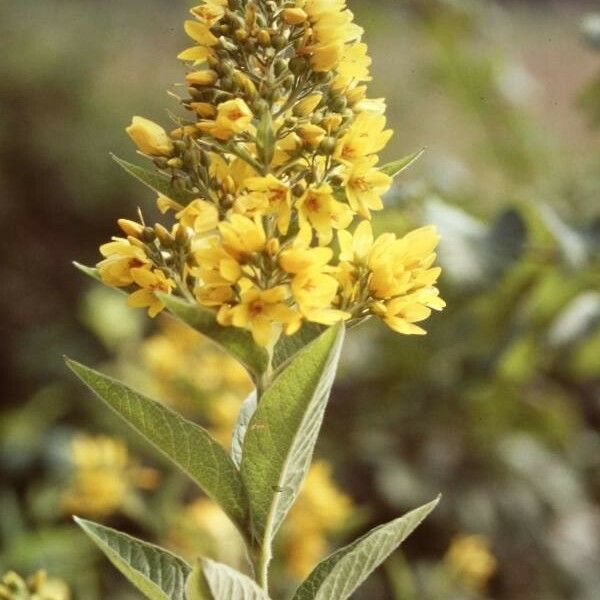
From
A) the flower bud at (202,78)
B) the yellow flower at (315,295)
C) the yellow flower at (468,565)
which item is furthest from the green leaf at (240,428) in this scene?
the yellow flower at (468,565)

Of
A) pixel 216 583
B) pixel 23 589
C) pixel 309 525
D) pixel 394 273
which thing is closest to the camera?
pixel 216 583

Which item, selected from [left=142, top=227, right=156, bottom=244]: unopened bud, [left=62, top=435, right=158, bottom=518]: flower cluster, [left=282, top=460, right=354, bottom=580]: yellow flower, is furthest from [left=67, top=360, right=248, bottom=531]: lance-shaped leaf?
[left=62, top=435, right=158, bottom=518]: flower cluster

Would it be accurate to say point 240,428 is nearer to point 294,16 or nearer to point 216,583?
point 216,583

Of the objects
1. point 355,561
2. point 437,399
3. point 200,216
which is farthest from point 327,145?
point 437,399

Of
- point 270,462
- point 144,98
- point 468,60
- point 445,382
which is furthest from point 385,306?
point 144,98

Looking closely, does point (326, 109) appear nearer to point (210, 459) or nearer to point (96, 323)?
point (210, 459)

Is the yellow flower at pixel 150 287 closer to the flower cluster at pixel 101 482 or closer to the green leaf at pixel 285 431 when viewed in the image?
the green leaf at pixel 285 431

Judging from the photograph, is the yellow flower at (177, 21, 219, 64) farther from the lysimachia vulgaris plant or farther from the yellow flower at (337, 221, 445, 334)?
the yellow flower at (337, 221, 445, 334)
